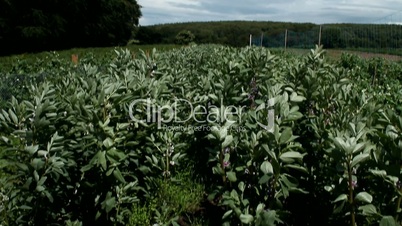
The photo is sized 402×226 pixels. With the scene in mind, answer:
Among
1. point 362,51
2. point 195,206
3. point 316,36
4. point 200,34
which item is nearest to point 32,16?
point 316,36

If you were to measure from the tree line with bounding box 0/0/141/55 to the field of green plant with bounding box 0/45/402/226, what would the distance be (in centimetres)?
3283

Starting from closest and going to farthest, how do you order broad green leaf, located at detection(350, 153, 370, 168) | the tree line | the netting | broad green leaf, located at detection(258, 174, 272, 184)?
1. broad green leaf, located at detection(350, 153, 370, 168)
2. broad green leaf, located at detection(258, 174, 272, 184)
3. the netting
4. the tree line

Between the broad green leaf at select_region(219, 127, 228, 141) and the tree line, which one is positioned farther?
the tree line

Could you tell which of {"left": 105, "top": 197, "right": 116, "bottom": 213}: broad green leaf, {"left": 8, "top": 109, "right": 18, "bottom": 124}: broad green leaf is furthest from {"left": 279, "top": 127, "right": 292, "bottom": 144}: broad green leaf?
{"left": 8, "top": 109, "right": 18, "bottom": 124}: broad green leaf

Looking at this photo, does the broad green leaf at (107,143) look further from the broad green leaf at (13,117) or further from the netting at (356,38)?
the netting at (356,38)

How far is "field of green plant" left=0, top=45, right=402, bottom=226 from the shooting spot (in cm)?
191

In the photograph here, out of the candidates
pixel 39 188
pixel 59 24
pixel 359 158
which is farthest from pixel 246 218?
pixel 59 24

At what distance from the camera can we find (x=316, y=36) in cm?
3031

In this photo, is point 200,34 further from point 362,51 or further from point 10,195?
point 10,195

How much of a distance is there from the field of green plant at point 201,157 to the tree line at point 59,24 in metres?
32.8

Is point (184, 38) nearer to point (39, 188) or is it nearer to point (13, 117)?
point (13, 117)

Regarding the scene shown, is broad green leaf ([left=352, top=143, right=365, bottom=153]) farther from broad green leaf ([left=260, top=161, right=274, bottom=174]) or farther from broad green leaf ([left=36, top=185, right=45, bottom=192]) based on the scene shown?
broad green leaf ([left=36, top=185, right=45, bottom=192])

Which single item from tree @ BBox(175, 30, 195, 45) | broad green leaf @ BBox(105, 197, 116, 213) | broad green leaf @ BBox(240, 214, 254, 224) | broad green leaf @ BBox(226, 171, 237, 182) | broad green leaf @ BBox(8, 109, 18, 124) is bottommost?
broad green leaf @ BBox(105, 197, 116, 213)

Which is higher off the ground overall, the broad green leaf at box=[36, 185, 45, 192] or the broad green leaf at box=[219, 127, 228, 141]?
the broad green leaf at box=[219, 127, 228, 141]
